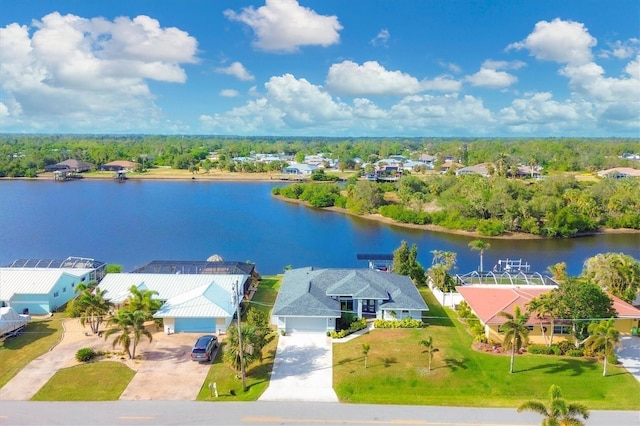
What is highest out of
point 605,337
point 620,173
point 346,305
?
point 620,173

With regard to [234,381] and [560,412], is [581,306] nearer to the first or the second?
[560,412]

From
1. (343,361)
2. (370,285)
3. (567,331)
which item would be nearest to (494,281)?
(567,331)

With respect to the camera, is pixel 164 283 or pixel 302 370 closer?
pixel 302 370

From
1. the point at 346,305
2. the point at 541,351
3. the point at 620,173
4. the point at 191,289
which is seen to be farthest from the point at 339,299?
the point at 620,173

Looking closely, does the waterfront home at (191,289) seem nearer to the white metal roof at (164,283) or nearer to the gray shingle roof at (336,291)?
the white metal roof at (164,283)

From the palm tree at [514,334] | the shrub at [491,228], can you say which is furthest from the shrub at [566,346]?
the shrub at [491,228]

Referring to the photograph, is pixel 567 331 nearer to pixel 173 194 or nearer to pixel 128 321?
pixel 128 321

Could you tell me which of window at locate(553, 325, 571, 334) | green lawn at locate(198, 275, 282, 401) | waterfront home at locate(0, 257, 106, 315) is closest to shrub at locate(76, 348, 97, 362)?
green lawn at locate(198, 275, 282, 401)
